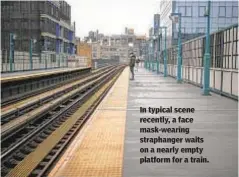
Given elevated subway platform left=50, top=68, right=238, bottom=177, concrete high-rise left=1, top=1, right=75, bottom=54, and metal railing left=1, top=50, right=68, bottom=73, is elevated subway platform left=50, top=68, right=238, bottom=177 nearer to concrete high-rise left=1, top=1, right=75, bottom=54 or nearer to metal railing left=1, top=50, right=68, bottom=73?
metal railing left=1, top=50, right=68, bottom=73

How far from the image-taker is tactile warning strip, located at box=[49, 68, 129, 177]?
694 centimetres

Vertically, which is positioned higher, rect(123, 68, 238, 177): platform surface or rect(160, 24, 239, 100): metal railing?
rect(160, 24, 239, 100): metal railing

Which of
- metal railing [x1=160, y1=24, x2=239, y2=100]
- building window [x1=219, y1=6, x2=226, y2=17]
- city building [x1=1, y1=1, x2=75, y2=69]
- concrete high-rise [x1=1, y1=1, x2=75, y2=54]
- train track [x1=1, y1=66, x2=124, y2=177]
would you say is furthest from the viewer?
concrete high-rise [x1=1, y1=1, x2=75, y2=54]

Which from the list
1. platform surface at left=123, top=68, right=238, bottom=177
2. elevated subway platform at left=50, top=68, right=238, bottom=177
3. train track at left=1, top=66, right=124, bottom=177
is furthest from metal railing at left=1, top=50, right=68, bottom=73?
elevated subway platform at left=50, top=68, right=238, bottom=177

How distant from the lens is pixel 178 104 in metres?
17.1

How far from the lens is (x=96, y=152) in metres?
8.31

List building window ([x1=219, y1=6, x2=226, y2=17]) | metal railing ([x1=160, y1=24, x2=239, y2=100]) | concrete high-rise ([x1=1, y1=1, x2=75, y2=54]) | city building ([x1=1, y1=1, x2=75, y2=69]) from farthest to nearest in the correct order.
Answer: concrete high-rise ([x1=1, y1=1, x2=75, y2=54])
city building ([x1=1, y1=1, x2=75, y2=69])
building window ([x1=219, y1=6, x2=226, y2=17])
metal railing ([x1=160, y1=24, x2=239, y2=100])

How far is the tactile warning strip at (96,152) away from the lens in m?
6.94

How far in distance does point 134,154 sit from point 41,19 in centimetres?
8264

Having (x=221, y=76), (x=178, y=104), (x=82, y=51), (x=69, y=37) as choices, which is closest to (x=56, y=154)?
(x=178, y=104)

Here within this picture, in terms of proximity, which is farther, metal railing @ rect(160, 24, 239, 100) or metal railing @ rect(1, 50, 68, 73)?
metal railing @ rect(1, 50, 68, 73)

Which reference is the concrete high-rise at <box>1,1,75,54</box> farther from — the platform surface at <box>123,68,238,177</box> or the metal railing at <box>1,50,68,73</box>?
the platform surface at <box>123,68,238,177</box>

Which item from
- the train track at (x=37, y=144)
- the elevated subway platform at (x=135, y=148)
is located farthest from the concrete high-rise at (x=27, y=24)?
the elevated subway platform at (x=135, y=148)

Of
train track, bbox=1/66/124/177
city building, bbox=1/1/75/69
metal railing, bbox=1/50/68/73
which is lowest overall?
train track, bbox=1/66/124/177
